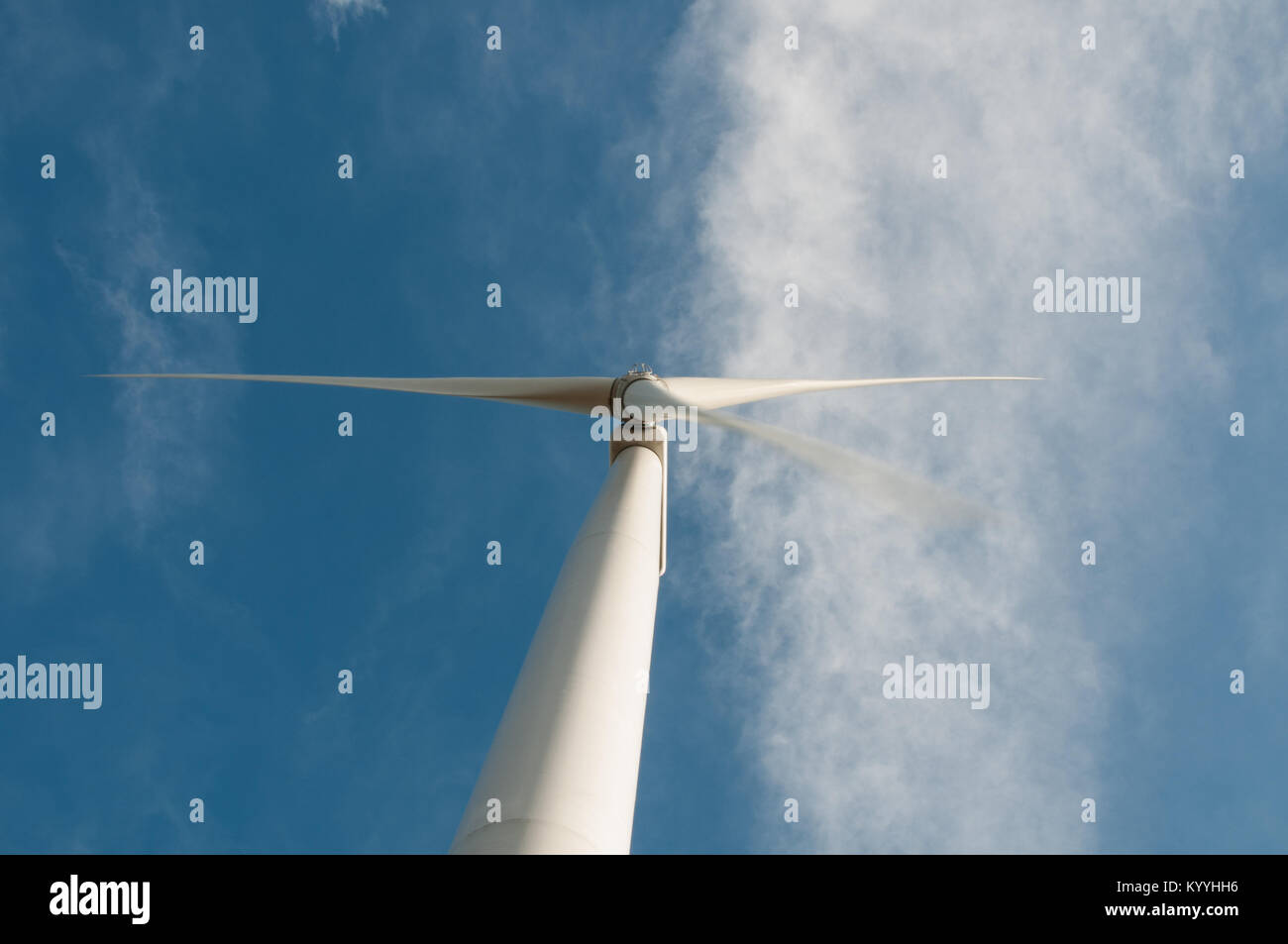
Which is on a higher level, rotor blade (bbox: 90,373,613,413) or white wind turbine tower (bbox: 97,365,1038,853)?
rotor blade (bbox: 90,373,613,413)

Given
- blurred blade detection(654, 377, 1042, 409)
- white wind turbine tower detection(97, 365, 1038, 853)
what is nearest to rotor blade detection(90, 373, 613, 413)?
white wind turbine tower detection(97, 365, 1038, 853)

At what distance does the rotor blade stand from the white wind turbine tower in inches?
1.4

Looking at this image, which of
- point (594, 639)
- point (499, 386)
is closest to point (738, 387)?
→ point (499, 386)

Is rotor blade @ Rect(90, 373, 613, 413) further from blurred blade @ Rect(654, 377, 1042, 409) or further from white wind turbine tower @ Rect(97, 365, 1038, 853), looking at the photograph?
blurred blade @ Rect(654, 377, 1042, 409)

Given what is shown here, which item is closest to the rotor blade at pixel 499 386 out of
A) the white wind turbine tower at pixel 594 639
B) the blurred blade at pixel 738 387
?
the white wind turbine tower at pixel 594 639

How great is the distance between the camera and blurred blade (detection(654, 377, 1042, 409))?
2767cm

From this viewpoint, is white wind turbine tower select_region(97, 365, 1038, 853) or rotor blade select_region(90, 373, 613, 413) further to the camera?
rotor blade select_region(90, 373, 613, 413)

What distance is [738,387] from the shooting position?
28.9 meters

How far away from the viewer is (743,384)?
28953mm

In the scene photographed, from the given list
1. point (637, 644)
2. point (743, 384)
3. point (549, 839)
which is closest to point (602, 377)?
point (743, 384)

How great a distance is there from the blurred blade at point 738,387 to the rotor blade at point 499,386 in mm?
2198

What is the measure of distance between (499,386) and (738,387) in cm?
726
